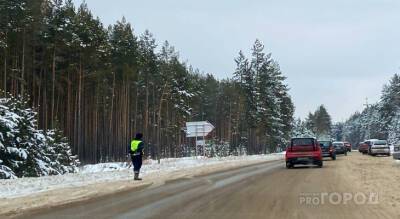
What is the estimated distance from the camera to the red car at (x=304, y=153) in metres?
33.0

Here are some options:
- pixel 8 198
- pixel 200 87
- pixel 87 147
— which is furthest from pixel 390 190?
pixel 200 87

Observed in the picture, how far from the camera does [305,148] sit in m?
33.4

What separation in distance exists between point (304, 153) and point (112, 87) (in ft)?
133

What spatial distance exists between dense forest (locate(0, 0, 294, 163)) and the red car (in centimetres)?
1788

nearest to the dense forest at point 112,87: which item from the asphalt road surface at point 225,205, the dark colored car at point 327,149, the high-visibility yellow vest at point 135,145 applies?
the high-visibility yellow vest at point 135,145

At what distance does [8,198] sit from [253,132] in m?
89.0

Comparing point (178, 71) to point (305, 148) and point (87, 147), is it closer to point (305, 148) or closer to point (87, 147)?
point (87, 147)

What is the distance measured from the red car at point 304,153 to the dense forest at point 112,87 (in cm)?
1788

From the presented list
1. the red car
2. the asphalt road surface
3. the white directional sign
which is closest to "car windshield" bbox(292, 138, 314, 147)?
the red car

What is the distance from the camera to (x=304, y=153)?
3322 centimetres

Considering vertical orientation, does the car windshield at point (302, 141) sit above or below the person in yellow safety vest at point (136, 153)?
above

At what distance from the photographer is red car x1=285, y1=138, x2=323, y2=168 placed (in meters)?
33.0

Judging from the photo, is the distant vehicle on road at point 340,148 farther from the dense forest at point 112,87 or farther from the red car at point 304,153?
the red car at point 304,153

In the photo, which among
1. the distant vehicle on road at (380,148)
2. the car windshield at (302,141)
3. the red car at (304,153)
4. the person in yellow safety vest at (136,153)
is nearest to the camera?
the person in yellow safety vest at (136,153)
